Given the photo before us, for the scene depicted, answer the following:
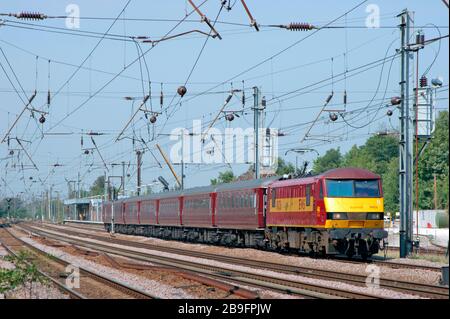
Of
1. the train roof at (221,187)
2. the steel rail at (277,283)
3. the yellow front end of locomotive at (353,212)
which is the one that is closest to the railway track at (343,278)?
the steel rail at (277,283)

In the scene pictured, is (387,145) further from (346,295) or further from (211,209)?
(346,295)

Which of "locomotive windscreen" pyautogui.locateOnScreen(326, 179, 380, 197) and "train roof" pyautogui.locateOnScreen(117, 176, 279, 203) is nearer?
"locomotive windscreen" pyautogui.locateOnScreen(326, 179, 380, 197)

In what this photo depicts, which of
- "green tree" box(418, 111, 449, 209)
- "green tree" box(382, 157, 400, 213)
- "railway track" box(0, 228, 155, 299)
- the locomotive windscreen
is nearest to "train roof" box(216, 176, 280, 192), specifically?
the locomotive windscreen

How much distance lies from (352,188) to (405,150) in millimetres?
2934

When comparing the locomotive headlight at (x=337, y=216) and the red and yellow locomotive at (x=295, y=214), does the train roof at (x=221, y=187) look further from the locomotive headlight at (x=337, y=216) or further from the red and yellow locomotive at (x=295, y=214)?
the locomotive headlight at (x=337, y=216)

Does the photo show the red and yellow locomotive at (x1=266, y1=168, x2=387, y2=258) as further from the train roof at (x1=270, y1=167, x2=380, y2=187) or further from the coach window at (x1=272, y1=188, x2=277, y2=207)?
the coach window at (x1=272, y1=188, x2=277, y2=207)

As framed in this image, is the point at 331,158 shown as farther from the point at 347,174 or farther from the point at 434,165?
the point at 347,174

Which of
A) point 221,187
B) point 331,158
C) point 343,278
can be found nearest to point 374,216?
point 343,278

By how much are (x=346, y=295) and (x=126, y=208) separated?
55851 mm

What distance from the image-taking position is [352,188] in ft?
96.9

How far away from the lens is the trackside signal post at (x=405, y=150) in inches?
1209

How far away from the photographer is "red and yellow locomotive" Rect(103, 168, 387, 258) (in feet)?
95.8
